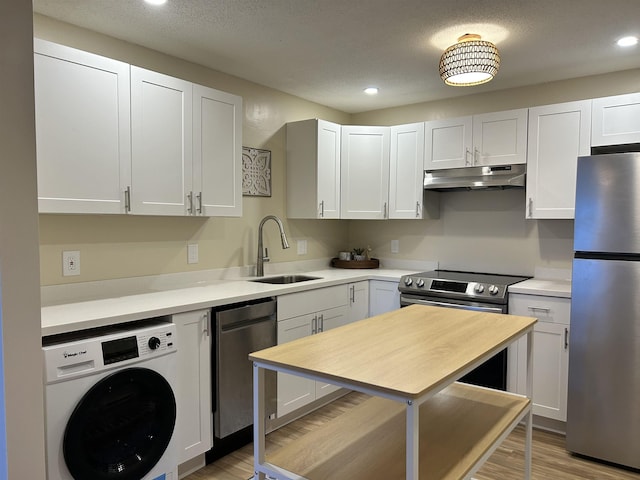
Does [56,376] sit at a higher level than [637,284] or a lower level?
lower

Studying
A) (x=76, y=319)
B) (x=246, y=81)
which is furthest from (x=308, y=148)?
(x=76, y=319)

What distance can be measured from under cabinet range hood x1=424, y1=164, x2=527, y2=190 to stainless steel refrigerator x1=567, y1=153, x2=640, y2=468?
2.36 feet

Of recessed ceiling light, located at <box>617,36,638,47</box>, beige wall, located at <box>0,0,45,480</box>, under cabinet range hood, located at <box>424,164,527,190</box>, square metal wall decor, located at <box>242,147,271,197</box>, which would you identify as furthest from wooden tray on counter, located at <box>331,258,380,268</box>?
beige wall, located at <box>0,0,45,480</box>

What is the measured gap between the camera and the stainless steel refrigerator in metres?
2.51

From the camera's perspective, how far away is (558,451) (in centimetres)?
281

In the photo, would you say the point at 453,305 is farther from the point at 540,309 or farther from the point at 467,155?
the point at 467,155

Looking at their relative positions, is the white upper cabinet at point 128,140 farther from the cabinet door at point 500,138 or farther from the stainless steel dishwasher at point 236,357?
the cabinet door at point 500,138

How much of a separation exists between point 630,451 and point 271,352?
2.29m

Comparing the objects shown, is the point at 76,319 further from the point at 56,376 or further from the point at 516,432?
the point at 516,432

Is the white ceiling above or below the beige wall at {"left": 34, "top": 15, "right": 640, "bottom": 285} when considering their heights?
above

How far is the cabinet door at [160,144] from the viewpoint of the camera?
247 centimetres

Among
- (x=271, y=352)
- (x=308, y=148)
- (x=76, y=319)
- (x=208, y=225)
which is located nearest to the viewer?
(x=271, y=352)

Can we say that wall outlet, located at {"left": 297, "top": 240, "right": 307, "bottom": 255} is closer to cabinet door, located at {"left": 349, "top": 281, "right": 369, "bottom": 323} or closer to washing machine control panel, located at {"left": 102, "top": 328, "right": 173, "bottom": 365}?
cabinet door, located at {"left": 349, "top": 281, "right": 369, "bottom": 323}

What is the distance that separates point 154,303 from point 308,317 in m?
1.14
